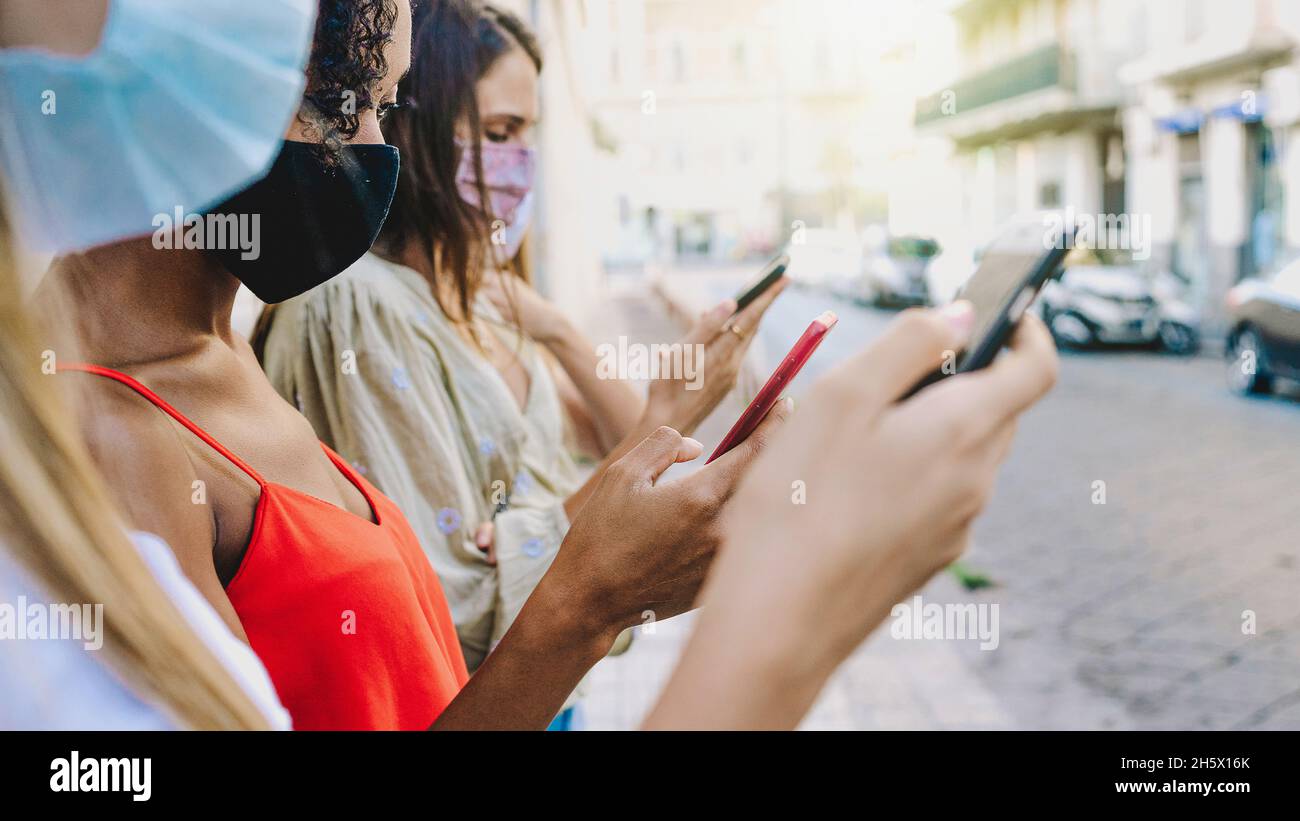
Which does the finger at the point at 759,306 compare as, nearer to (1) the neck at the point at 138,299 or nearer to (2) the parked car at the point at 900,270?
(1) the neck at the point at 138,299

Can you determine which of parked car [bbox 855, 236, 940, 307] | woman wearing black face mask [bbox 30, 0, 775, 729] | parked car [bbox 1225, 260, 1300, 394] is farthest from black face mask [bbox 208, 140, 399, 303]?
parked car [bbox 855, 236, 940, 307]

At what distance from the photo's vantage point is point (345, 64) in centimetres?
91

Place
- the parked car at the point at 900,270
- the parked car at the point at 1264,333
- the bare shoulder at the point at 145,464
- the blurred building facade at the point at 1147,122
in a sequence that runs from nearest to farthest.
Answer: the bare shoulder at the point at 145,464
the parked car at the point at 1264,333
the blurred building facade at the point at 1147,122
the parked car at the point at 900,270

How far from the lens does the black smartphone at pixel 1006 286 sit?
64 centimetres

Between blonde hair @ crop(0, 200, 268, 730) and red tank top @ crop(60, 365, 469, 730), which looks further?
red tank top @ crop(60, 365, 469, 730)

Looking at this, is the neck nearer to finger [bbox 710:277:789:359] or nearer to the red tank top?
the red tank top

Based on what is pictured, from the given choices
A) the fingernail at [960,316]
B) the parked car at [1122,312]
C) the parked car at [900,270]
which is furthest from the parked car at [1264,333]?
the fingernail at [960,316]

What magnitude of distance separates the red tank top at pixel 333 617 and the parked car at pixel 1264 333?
9310mm

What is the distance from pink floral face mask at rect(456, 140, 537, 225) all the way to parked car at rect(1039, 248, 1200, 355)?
12368 millimetres

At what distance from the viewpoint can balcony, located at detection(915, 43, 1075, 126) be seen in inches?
857
